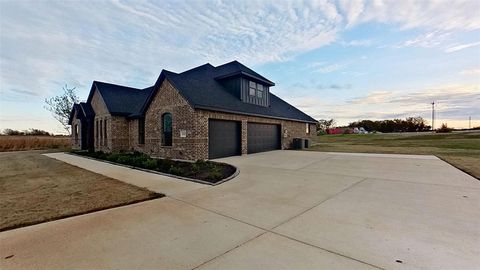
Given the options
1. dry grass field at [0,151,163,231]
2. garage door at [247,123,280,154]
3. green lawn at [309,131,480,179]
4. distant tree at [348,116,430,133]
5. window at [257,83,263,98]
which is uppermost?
window at [257,83,263,98]

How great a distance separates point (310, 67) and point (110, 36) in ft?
50.3

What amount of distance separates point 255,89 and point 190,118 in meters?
8.13

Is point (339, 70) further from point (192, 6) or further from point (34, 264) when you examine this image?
point (34, 264)

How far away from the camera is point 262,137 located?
17.8 meters

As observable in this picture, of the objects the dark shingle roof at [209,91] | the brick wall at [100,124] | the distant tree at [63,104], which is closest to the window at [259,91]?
the dark shingle roof at [209,91]

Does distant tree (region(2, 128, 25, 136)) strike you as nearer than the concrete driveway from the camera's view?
No

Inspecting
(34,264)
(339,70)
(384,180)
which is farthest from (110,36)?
(339,70)

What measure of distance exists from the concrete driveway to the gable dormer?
12.2m

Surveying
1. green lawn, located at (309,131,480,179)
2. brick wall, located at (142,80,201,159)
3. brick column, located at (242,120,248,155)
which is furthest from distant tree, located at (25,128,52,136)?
green lawn, located at (309,131,480,179)

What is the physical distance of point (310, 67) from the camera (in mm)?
19281

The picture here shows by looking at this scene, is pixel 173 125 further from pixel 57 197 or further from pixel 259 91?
pixel 259 91

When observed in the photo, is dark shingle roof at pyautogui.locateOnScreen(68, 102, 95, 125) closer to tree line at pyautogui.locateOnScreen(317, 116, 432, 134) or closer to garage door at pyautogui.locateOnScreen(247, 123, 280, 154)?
garage door at pyautogui.locateOnScreen(247, 123, 280, 154)

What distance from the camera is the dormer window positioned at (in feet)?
60.1

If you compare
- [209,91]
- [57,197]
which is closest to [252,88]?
[209,91]
